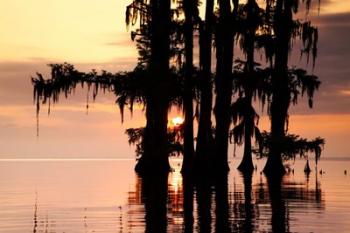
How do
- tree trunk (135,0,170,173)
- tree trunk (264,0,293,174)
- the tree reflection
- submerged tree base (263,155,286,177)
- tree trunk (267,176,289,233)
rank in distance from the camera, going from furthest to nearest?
submerged tree base (263,155,286,177) → tree trunk (264,0,293,174) → tree trunk (135,0,170,173) → tree trunk (267,176,289,233) → the tree reflection

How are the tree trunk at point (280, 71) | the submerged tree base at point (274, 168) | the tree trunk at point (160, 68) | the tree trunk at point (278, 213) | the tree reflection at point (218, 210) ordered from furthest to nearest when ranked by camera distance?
the submerged tree base at point (274, 168), the tree trunk at point (280, 71), the tree trunk at point (160, 68), the tree trunk at point (278, 213), the tree reflection at point (218, 210)

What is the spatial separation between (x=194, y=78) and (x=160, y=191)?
62.8 ft

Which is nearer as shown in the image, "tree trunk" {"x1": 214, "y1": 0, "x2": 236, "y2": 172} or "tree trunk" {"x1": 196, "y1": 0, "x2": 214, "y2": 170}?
"tree trunk" {"x1": 214, "y1": 0, "x2": 236, "y2": 172}

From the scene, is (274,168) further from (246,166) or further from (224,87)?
(246,166)

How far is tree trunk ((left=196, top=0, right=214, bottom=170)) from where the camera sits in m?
40.2

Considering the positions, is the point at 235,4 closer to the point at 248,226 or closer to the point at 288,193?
the point at 288,193

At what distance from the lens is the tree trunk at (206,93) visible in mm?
40156

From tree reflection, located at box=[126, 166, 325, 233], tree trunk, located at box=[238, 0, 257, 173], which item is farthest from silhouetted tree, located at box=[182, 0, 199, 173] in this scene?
tree reflection, located at box=[126, 166, 325, 233]

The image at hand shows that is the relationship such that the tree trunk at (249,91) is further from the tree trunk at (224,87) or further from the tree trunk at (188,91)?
the tree trunk at (224,87)

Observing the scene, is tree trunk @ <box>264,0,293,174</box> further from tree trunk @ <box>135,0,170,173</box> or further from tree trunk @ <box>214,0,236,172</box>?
tree trunk @ <box>135,0,170,173</box>

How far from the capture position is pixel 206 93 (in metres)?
41.4

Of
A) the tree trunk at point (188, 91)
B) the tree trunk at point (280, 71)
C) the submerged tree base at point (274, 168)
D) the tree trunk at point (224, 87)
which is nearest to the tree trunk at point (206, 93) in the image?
the tree trunk at point (188, 91)

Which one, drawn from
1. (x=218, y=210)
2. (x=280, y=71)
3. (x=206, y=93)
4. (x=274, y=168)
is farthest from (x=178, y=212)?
(x=274, y=168)

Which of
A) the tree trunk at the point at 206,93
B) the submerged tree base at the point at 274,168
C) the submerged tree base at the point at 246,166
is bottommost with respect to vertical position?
the submerged tree base at the point at 246,166
